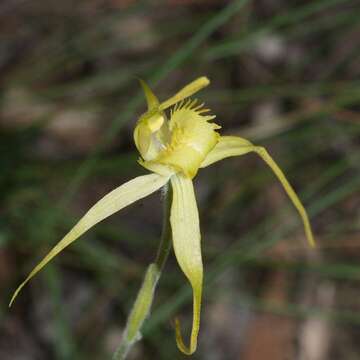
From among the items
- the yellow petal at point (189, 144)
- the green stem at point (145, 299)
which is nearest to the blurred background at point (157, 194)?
the yellow petal at point (189, 144)

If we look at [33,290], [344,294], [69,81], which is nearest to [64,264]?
[33,290]

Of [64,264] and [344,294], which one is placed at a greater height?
[64,264]

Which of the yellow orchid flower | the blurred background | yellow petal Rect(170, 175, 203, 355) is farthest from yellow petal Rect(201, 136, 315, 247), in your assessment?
the blurred background

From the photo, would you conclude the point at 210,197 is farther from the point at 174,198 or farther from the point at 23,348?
the point at 174,198

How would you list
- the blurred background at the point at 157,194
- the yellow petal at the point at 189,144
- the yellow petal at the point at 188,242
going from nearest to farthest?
1. the yellow petal at the point at 188,242
2. the yellow petal at the point at 189,144
3. the blurred background at the point at 157,194

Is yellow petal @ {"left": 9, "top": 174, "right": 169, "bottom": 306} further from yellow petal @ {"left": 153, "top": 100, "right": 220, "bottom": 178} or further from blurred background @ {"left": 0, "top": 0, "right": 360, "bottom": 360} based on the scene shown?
→ blurred background @ {"left": 0, "top": 0, "right": 360, "bottom": 360}

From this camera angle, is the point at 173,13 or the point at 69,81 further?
the point at 173,13

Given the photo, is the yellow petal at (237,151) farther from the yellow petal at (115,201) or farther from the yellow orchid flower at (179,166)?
the yellow petal at (115,201)

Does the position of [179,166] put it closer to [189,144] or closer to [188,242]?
[189,144]
